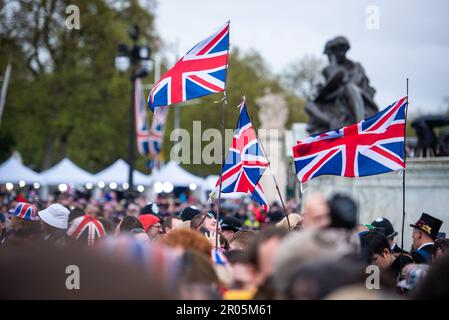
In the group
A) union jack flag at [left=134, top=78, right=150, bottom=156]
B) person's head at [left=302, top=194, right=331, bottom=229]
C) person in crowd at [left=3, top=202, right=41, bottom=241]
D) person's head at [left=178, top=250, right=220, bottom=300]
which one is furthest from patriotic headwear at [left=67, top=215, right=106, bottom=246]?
union jack flag at [left=134, top=78, right=150, bottom=156]

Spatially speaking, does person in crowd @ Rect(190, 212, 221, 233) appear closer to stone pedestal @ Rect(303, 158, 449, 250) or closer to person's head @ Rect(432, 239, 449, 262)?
person's head @ Rect(432, 239, 449, 262)

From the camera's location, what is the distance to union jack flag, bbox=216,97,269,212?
8547mm

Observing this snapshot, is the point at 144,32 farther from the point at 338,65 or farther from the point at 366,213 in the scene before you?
the point at 366,213

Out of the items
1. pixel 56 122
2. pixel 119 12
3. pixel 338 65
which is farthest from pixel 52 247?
pixel 119 12

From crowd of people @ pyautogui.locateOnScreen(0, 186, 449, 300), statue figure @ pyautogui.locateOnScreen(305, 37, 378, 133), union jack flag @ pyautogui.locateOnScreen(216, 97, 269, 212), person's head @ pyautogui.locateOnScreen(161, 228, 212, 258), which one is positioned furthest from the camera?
statue figure @ pyautogui.locateOnScreen(305, 37, 378, 133)

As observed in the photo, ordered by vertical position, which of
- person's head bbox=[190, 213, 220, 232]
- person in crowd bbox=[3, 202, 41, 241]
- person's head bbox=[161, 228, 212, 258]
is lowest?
person's head bbox=[190, 213, 220, 232]

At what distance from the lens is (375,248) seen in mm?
6758

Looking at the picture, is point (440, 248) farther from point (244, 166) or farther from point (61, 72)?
point (61, 72)

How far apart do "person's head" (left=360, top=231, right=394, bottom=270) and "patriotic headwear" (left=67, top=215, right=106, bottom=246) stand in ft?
7.95

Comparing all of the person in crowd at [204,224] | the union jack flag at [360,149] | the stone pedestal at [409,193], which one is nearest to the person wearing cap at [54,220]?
the person in crowd at [204,224]

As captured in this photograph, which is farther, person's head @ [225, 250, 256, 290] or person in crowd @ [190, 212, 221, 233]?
person in crowd @ [190, 212, 221, 233]

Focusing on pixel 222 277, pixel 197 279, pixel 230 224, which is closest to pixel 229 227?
pixel 230 224

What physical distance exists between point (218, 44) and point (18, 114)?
33.1 metres

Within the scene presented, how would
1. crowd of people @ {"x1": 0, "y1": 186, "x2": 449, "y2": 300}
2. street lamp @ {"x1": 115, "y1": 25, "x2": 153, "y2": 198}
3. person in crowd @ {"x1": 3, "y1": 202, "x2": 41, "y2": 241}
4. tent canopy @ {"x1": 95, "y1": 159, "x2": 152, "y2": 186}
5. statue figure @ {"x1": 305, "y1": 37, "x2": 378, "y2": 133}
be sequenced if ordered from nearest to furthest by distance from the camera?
1. crowd of people @ {"x1": 0, "y1": 186, "x2": 449, "y2": 300}
2. person in crowd @ {"x1": 3, "y1": 202, "x2": 41, "y2": 241}
3. statue figure @ {"x1": 305, "y1": 37, "x2": 378, "y2": 133}
4. street lamp @ {"x1": 115, "y1": 25, "x2": 153, "y2": 198}
5. tent canopy @ {"x1": 95, "y1": 159, "x2": 152, "y2": 186}
